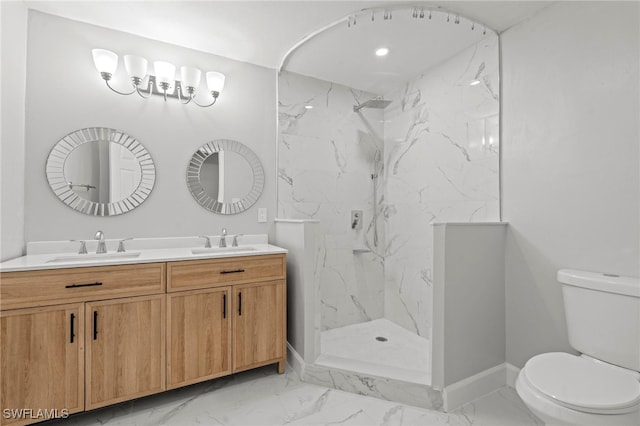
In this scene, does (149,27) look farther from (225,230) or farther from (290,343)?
(290,343)

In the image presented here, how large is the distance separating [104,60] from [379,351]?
2773 mm

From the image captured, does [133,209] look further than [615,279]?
Yes

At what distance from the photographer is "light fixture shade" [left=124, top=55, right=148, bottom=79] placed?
6.48 feet

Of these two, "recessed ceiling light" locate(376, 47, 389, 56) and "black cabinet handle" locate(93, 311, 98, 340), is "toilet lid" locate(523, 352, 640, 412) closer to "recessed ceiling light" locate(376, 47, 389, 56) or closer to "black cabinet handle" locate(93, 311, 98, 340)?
"black cabinet handle" locate(93, 311, 98, 340)

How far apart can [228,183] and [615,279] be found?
7.95 feet

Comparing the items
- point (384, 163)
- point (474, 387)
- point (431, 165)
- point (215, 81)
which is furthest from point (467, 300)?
point (215, 81)

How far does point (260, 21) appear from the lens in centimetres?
195

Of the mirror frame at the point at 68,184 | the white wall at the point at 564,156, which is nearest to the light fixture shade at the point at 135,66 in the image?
the mirror frame at the point at 68,184

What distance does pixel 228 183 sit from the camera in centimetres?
240

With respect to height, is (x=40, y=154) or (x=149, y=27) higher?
(x=149, y=27)

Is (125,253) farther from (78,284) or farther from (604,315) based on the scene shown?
(604,315)

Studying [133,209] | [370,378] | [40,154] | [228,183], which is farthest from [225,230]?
[370,378]

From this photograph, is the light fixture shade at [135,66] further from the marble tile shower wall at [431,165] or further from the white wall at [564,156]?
the white wall at [564,156]

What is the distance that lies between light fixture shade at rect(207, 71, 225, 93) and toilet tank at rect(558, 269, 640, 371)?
2.54 m
